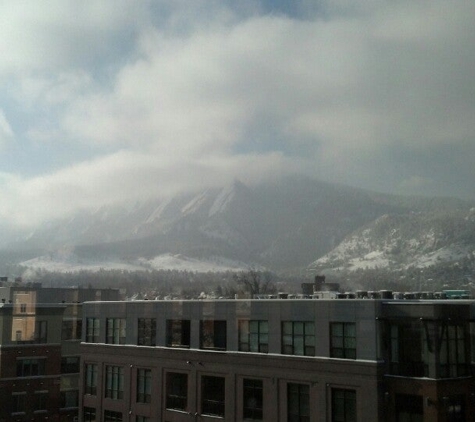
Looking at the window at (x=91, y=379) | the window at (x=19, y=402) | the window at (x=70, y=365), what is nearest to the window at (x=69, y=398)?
the window at (x=70, y=365)

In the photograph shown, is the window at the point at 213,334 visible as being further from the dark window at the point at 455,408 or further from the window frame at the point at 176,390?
the dark window at the point at 455,408

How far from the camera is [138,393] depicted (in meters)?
30.5

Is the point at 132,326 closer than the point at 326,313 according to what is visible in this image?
No

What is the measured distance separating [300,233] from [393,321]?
412 feet

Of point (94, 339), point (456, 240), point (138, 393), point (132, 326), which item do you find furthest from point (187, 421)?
point (456, 240)

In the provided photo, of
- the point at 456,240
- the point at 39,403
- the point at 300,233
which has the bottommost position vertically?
the point at 39,403

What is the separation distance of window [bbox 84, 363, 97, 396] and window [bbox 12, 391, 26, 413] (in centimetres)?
787

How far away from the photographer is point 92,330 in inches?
1347

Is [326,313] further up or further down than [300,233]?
further down

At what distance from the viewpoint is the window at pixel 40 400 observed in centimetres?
3994

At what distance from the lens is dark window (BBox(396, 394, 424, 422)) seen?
20.0 meters

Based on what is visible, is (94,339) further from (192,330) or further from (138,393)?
(192,330)

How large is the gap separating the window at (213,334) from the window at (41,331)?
58.7 feet

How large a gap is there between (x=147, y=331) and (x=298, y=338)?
9868 millimetres
